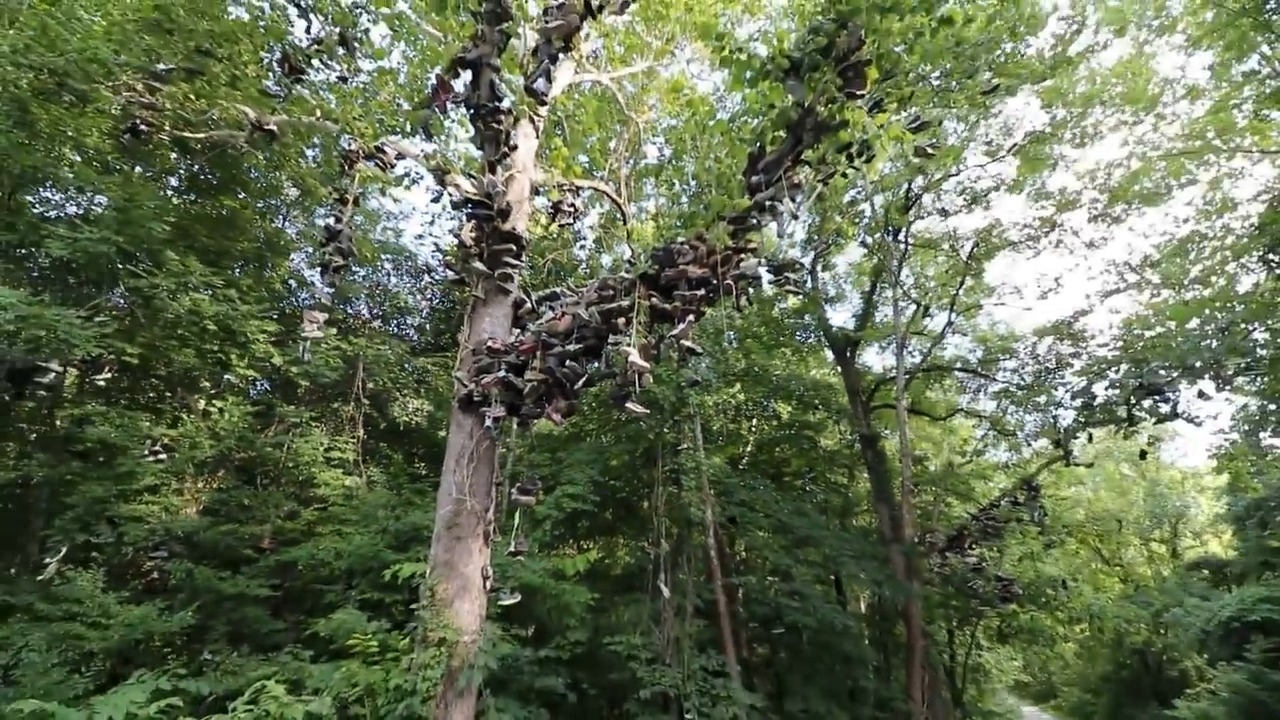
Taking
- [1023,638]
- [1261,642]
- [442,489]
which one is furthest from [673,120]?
[1023,638]

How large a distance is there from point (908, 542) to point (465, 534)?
15.7ft

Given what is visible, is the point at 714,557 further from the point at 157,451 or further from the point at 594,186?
the point at 157,451

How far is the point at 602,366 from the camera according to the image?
2.87 metres

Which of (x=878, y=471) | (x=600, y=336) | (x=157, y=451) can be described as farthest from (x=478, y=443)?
(x=878, y=471)

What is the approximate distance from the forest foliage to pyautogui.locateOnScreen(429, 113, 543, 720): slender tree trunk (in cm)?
3

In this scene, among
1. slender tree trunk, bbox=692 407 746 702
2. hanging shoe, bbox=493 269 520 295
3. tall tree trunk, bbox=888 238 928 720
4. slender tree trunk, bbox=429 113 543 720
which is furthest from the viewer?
tall tree trunk, bbox=888 238 928 720

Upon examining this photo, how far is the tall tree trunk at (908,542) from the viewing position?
20.0 ft

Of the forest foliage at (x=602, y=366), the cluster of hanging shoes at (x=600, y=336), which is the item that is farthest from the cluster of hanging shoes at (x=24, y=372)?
the cluster of hanging shoes at (x=600, y=336)

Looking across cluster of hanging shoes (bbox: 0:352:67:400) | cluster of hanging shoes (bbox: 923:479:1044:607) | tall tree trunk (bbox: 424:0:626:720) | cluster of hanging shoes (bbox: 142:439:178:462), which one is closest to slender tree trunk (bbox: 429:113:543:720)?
tall tree trunk (bbox: 424:0:626:720)

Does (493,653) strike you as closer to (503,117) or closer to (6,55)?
(503,117)

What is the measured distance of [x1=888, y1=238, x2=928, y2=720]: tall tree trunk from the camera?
6.09m

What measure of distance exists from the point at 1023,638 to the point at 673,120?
7.04 m

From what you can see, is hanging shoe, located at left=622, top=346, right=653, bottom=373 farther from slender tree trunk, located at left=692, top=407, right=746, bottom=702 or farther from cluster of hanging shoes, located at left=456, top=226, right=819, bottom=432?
slender tree trunk, located at left=692, top=407, right=746, bottom=702

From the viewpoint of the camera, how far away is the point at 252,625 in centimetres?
488
